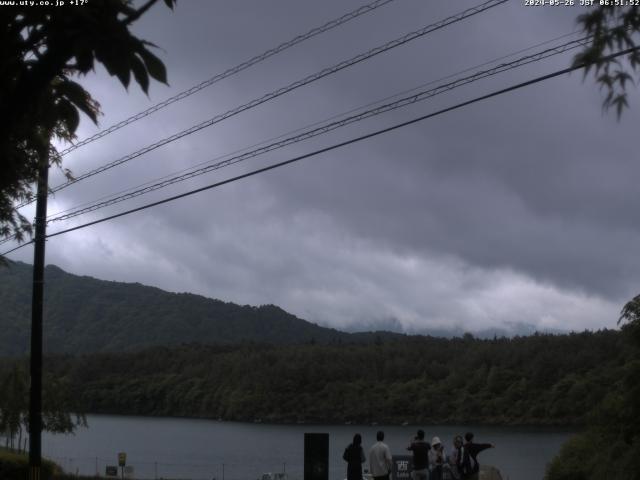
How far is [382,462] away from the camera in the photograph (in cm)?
1512

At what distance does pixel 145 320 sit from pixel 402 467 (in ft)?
496

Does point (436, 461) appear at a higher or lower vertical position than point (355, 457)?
lower

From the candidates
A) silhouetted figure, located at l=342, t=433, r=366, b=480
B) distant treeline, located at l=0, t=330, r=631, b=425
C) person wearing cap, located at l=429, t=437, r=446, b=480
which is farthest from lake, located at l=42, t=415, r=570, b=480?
silhouetted figure, located at l=342, t=433, r=366, b=480

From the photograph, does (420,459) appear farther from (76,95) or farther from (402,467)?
(76,95)

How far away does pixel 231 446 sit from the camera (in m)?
64.1

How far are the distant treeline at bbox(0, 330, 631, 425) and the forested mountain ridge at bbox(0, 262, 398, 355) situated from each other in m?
44.1

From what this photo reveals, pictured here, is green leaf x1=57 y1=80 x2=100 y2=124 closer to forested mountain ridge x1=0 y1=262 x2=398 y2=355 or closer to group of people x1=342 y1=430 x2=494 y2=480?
group of people x1=342 y1=430 x2=494 y2=480

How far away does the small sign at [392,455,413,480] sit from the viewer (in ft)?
71.1

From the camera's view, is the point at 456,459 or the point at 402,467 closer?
the point at 456,459

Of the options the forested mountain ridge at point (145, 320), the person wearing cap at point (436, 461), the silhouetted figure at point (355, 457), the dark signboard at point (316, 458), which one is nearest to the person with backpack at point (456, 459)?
the silhouetted figure at point (355, 457)

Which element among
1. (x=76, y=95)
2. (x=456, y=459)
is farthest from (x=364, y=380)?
(x=76, y=95)

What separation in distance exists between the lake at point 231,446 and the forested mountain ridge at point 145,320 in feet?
201

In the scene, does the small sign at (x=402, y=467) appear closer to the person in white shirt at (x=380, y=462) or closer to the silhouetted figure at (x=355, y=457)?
the silhouetted figure at (x=355, y=457)

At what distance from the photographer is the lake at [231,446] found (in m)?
43.7
